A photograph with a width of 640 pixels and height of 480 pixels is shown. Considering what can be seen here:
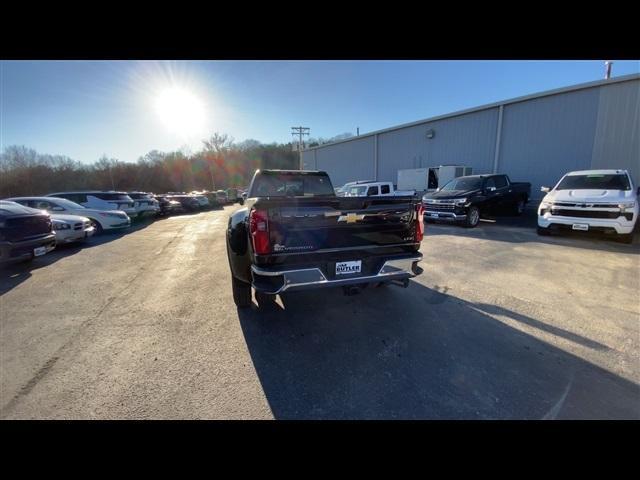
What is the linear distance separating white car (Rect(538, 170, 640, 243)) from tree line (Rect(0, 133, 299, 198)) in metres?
42.7

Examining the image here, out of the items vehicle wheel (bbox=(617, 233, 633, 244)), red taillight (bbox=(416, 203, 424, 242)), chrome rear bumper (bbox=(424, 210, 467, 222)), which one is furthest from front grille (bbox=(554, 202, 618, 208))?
red taillight (bbox=(416, 203, 424, 242))

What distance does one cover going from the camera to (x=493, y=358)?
250cm

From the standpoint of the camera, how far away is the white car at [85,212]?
895cm

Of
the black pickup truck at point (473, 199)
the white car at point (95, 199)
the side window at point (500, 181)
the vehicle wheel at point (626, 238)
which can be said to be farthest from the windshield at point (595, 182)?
the white car at point (95, 199)

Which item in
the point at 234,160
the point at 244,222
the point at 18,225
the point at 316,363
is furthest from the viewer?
the point at 234,160

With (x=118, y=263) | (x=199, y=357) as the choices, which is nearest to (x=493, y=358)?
(x=199, y=357)

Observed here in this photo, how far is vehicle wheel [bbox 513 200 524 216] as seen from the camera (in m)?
11.3

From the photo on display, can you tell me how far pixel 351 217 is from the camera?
2.92m

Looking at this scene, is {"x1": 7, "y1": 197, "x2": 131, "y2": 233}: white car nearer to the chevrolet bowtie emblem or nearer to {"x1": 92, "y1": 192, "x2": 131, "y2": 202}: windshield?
{"x1": 92, "y1": 192, "x2": 131, "y2": 202}: windshield

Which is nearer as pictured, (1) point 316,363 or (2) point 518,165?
(1) point 316,363

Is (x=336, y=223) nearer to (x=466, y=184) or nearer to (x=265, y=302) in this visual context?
(x=265, y=302)

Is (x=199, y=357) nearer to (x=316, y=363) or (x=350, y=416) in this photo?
(x=316, y=363)
